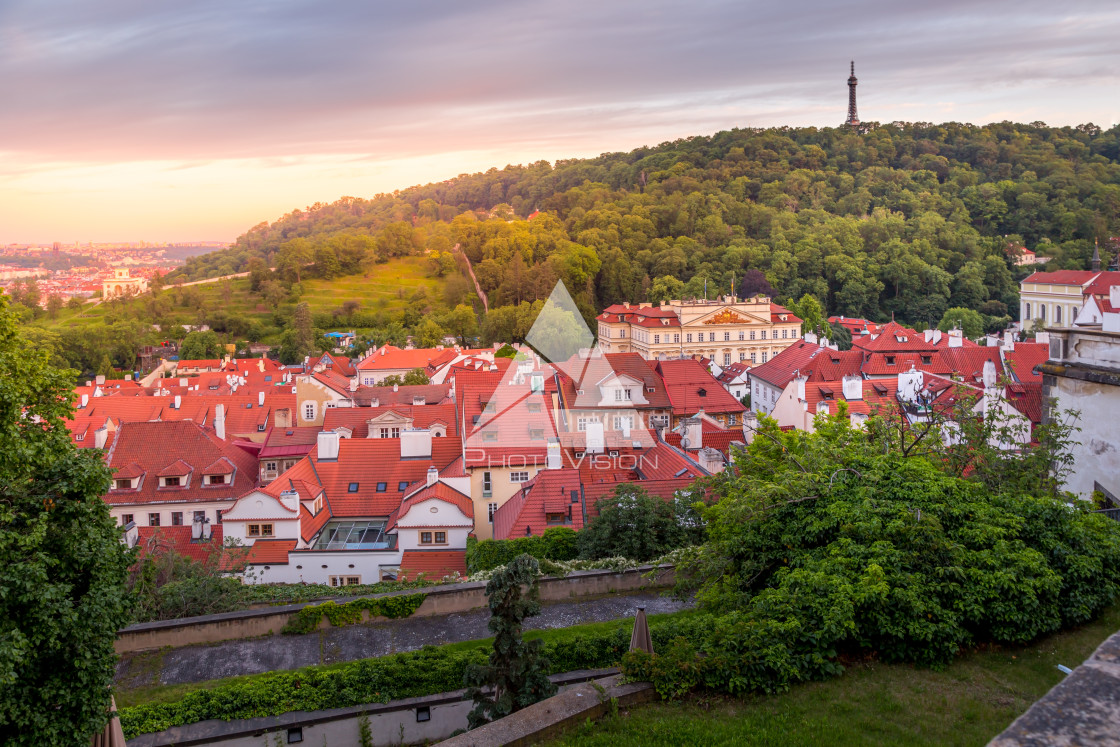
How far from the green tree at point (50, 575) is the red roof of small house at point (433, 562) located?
475 inches

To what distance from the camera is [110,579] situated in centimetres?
851

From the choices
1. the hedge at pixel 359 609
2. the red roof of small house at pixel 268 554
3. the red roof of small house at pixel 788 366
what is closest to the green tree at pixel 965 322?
the red roof of small house at pixel 788 366

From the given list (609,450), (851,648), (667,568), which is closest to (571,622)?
(667,568)

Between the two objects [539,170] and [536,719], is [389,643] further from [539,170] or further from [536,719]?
[539,170]

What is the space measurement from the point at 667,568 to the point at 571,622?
84.5 inches

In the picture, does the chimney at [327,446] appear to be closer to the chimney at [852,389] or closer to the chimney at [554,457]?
the chimney at [554,457]

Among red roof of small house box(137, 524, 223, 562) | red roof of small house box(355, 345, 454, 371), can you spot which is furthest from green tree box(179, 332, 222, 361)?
red roof of small house box(137, 524, 223, 562)

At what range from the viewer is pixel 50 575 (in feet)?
27.1

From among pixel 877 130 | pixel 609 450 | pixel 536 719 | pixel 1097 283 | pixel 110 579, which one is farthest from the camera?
pixel 877 130

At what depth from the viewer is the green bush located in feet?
59.9

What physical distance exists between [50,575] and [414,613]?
6.79 metres

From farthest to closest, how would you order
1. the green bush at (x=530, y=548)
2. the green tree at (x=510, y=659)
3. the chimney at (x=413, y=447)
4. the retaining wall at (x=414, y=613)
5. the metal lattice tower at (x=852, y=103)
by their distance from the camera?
the metal lattice tower at (x=852, y=103) → the chimney at (x=413, y=447) → the green bush at (x=530, y=548) → the retaining wall at (x=414, y=613) → the green tree at (x=510, y=659)

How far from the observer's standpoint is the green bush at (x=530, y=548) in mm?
18250

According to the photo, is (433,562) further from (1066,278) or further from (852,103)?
(852,103)
